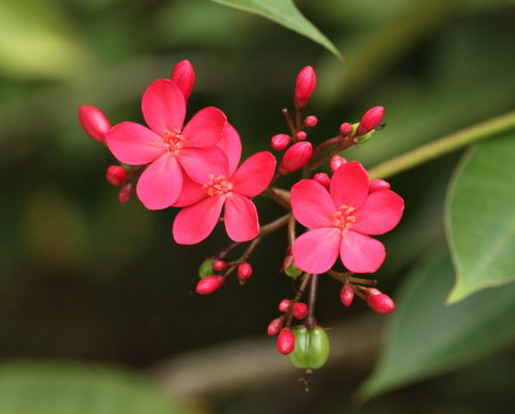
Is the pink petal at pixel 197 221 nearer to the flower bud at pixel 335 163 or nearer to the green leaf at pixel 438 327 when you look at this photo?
the flower bud at pixel 335 163

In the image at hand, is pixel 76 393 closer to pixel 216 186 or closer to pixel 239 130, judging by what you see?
pixel 239 130

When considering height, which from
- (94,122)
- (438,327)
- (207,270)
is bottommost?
(207,270)

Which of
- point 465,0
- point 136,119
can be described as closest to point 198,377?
point 136,119

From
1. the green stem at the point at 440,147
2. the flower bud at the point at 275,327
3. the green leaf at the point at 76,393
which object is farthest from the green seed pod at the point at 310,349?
the green leaf at the point at 76,393

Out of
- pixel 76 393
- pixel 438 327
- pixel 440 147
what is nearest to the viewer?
pixel 440 147

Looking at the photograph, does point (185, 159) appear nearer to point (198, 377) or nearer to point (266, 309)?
point (198, 377)

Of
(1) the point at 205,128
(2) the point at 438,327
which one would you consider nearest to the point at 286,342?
(1) the point at 205,128
